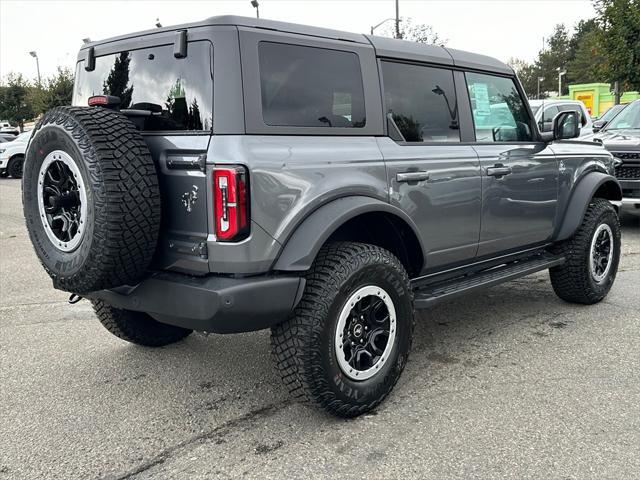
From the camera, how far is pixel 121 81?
3393 millimetres

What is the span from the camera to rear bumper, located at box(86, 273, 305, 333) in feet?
8.99

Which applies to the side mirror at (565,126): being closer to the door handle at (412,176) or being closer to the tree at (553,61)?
the door handle at (412,176)

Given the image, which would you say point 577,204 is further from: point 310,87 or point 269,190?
point 269,190

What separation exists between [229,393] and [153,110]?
1.62 meters

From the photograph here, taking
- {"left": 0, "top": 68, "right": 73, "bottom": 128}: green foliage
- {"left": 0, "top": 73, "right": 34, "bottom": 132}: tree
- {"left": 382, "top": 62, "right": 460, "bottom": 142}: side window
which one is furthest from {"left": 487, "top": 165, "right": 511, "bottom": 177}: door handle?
{"left": 0, "top": 73, "right": 34, "bottom": 132}: tree

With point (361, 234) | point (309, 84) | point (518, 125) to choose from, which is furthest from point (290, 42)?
point (518, 125)

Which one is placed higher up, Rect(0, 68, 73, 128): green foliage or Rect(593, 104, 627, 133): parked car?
Rect(0, 68, 73, 128): green foliage

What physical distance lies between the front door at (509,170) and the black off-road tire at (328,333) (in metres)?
1.24

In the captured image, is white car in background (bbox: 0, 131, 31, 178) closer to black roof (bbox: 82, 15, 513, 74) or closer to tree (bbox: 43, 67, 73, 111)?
tree (bbox: 43, 67, 73, 111)

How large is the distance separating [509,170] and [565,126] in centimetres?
77

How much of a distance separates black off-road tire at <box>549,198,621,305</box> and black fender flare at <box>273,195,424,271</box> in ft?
8.21

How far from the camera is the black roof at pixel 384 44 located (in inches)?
114

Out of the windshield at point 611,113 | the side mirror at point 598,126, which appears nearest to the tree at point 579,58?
the windshield at point 611,113

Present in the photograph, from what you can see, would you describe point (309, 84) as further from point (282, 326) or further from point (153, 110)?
point (282, 326)
